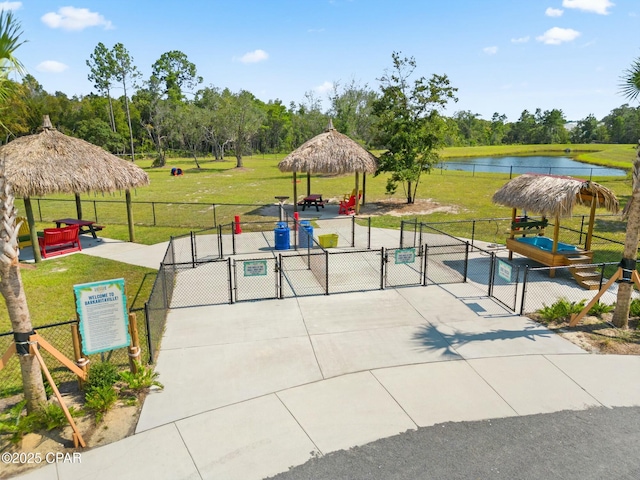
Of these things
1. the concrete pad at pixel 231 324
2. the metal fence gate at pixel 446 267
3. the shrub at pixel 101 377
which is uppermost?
the shrub at pixel 101 377

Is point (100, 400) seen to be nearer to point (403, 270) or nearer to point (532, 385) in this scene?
point (532, 385)

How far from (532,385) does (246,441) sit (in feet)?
15.9

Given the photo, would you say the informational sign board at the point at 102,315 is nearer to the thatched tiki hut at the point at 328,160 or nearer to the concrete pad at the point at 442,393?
the concrete pad at the point at 442,393

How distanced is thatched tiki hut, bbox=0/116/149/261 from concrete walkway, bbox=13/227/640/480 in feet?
26.7

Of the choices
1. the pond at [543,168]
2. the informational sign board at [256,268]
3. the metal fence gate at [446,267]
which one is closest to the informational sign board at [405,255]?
the metal fence gate at [446,267]

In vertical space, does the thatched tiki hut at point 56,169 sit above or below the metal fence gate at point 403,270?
above

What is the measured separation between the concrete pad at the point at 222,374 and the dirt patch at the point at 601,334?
5.50 metres

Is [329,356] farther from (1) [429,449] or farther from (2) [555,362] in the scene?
(2) [555,362]

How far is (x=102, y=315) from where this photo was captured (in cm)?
697

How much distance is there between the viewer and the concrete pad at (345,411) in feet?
20.2

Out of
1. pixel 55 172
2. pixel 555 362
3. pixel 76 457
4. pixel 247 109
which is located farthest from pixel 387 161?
pixel 247 109

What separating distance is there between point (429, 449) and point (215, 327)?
17.6 ft

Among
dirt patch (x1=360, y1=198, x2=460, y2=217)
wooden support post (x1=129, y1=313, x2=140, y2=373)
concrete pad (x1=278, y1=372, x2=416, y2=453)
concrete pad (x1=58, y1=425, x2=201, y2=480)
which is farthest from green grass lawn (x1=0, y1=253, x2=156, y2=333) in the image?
dirt patch (x1=360, y1=198, x2=460, y2=217)

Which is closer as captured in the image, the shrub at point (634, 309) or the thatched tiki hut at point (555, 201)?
the shrub at point (634, 309)
